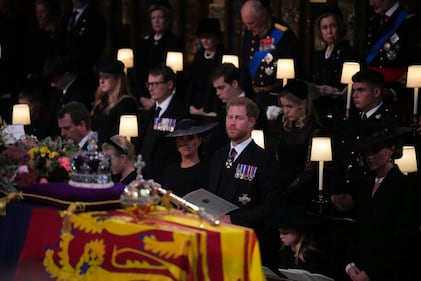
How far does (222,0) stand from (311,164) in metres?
4.92

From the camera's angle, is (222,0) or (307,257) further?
(222,0)

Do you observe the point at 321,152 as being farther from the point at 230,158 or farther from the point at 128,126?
the point at 128,126

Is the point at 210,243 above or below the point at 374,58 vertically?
below

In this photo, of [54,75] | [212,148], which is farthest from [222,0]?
[212,148]

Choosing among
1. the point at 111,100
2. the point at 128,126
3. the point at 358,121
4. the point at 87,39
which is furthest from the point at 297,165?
the point at 87,39

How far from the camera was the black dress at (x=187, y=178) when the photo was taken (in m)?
7.48

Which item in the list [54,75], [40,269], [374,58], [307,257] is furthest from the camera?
[54,75]

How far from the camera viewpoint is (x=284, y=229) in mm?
7141

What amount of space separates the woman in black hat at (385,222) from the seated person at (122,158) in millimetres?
1728

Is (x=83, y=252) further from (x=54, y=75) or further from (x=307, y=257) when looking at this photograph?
→ (x=54, y=75)

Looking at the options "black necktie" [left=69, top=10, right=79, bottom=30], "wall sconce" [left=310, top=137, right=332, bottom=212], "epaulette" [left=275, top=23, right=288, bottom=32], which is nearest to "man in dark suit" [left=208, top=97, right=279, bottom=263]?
"wall sconce" [left=310, top=137, right=332, bottom=212]

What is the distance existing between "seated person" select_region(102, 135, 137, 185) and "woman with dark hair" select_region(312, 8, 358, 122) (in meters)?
2.58

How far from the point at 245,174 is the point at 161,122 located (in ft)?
7.23

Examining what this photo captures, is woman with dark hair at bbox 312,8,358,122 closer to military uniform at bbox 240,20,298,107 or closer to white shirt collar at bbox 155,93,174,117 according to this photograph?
military uniform at bbox 240,20,298,107
